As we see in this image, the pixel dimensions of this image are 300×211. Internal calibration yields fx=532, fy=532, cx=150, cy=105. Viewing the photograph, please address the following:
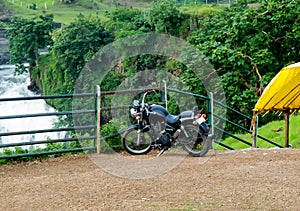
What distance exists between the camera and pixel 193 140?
→ 864 cm

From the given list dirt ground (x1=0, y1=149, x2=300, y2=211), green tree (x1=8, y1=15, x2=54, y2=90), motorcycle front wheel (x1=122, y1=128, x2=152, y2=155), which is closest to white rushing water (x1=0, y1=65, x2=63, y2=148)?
green tree (x1=8, y1=15, x2=54, y2=90)

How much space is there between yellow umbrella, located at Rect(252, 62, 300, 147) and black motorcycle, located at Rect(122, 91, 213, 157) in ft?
3.82

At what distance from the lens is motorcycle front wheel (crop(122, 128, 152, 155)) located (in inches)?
337

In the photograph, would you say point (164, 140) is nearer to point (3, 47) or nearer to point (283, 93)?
point (283, 93)

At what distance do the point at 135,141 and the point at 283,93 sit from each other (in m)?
2.56

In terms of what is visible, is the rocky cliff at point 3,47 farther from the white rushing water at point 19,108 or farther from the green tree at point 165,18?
the green tree at point 165,18

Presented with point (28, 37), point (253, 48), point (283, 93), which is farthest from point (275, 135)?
point (28, 37)

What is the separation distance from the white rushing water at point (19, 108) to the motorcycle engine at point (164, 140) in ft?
89.8

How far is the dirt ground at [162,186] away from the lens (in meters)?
5.86

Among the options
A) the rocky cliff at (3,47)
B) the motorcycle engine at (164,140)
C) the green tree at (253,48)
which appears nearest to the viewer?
the motorcycle engine at (164,140)

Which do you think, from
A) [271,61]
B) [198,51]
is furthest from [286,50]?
[198,51]

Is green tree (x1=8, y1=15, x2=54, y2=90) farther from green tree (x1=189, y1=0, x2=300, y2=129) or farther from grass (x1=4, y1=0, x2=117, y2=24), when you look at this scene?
green tree (x1=189, y1=0, x2=300, y2=129)

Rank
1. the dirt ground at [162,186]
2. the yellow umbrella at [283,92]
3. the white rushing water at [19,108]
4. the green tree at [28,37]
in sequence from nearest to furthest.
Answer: the dirt ground at [162,186]
the yellow umbrella at [283,92]
the white rushing water at [19,108]
the green tree at [28,37]

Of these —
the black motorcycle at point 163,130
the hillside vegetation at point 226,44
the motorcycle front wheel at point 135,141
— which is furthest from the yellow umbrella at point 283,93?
the hillside vegetation at point 226,44
